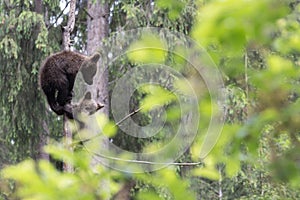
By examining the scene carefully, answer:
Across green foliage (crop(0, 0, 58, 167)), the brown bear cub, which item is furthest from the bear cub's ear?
green foliage (crop(0, 0, 58, 167))

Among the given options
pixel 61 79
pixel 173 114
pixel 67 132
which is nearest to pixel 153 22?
pixel 61 79

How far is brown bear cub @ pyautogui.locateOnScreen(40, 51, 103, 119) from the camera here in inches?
150

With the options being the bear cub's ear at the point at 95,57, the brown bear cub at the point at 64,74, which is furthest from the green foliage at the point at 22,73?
the bear cub's ear at the point at 95,57

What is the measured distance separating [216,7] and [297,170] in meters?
0.39

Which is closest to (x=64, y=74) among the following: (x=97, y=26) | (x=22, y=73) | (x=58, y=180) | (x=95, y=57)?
(x=95, y=57)

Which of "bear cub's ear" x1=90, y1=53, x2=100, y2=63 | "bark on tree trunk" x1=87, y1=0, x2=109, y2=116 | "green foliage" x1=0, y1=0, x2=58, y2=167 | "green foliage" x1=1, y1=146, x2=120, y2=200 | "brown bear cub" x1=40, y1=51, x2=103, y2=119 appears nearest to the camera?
"green foliage" x1=1, y1=146, x2=120, y2=200

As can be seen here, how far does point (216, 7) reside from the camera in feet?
3.43

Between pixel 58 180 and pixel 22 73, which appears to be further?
pixel 22 73

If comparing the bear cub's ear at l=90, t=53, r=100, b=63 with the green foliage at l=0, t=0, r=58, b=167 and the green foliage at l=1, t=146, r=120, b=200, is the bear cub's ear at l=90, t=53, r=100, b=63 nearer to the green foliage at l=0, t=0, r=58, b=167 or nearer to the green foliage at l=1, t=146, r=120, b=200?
the green foliage at l=1, t=146, r=120, b=200

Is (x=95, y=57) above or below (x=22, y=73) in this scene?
above

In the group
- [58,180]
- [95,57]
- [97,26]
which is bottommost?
[58,180]

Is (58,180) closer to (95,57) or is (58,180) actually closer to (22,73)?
(95,57)

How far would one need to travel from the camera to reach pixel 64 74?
3.88 m

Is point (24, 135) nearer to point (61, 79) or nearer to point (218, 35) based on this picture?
point (61, 79)
